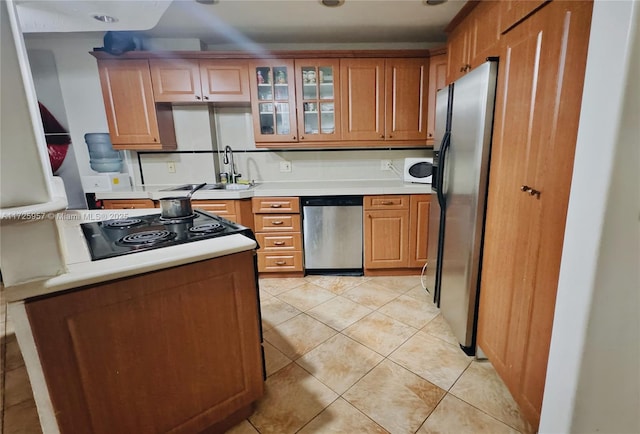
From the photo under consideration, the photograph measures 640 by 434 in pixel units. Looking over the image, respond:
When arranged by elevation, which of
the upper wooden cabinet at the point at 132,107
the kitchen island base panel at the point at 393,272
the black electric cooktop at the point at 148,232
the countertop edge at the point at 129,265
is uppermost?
the upper wooden cabinet at the point at 132,107

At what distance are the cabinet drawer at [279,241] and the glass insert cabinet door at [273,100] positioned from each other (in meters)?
0.92

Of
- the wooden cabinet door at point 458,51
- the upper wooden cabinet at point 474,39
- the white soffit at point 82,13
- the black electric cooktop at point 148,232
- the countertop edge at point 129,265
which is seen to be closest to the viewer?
the countertop edge at point 129,265

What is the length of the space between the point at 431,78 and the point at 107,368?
10.1 ft

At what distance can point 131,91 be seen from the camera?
9.11 feet

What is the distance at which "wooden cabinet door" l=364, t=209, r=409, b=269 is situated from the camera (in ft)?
9.17

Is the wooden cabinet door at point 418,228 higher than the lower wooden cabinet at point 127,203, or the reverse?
the lower wooden cabinet at point 127,203

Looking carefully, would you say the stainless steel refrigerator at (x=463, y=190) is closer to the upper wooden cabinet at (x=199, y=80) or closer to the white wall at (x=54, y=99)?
the upper wooden cabinet at (x=199, y=80)

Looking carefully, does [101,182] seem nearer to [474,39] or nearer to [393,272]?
[393,272]

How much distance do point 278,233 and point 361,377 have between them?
155cm

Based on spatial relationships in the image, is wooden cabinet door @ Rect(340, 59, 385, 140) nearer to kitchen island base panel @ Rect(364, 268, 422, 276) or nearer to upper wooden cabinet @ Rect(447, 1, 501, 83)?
upper wooden cabinet @ Rect(447, 1, 501, 83)

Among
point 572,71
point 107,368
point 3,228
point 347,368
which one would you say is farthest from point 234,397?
point 572,71

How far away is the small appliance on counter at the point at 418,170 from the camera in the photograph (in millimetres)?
2902

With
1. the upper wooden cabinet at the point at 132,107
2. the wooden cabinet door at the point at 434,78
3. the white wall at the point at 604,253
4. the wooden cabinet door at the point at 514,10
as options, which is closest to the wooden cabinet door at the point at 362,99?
the wooden cabinet door at the point at 434,78

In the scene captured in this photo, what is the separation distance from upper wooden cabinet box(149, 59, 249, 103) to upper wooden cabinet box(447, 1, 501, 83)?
1.77 meters
